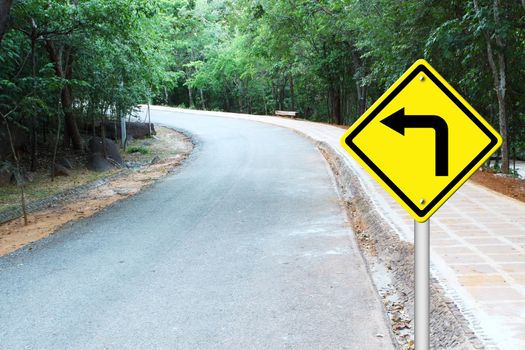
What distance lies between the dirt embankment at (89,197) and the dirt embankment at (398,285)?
16.8 ft

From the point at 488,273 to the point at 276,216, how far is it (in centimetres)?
463

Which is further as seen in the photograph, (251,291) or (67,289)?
(67,289)

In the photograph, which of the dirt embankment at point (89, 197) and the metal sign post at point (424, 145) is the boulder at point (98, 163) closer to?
the dirt embankment at point (89, 197)

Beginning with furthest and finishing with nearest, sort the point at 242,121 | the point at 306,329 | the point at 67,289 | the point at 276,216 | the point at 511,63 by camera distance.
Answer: the point at 242,121
the point at 511,63
the point at 276,216
the point at 67,289
the point at 306,329

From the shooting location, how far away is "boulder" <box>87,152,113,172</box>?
17.5 meters

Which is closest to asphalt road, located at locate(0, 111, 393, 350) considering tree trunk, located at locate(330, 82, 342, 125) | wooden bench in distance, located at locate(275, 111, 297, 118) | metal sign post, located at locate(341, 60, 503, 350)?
metal sign post, located at locate(341, 60, 503, 350)

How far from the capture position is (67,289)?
18.9 ft

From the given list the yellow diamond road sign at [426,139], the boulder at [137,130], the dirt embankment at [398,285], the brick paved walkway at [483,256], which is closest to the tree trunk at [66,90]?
the boulder at [137,130]

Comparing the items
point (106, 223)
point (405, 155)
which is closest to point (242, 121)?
point (106, 223)

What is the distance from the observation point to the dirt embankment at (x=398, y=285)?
12.2 feet

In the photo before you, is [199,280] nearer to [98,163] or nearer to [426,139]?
[426,139]

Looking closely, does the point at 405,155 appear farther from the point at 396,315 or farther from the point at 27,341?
the point at 27,341

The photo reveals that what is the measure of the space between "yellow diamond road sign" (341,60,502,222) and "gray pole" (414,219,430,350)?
0.10 metres

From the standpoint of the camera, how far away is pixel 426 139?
233cm
